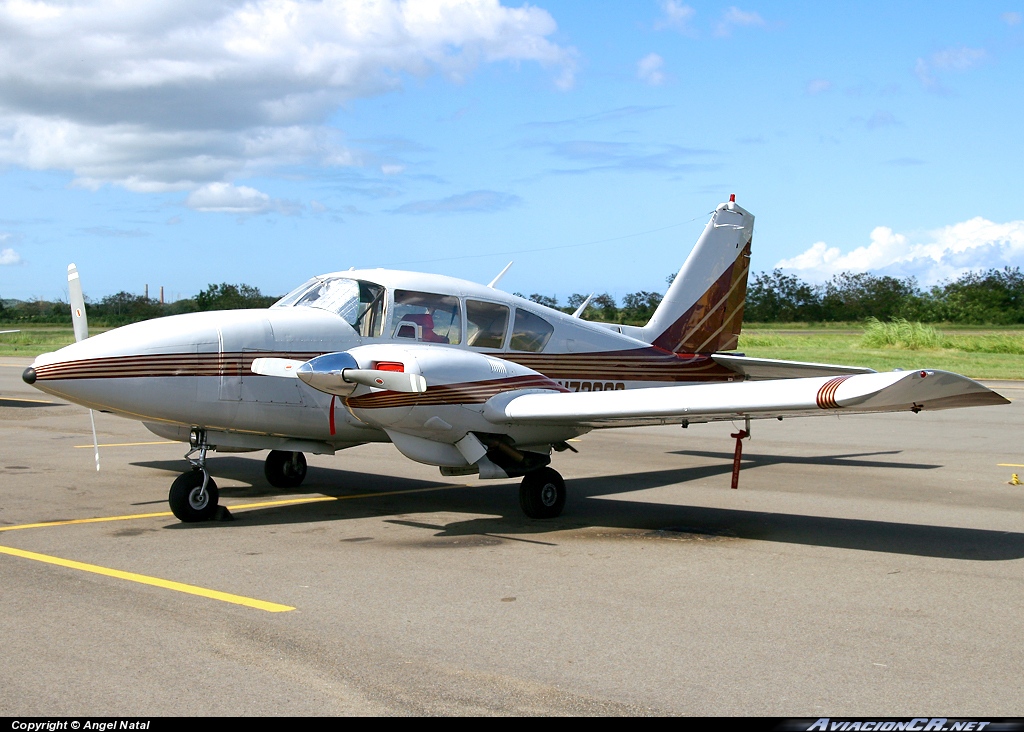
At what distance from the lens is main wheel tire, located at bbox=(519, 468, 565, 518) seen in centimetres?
959

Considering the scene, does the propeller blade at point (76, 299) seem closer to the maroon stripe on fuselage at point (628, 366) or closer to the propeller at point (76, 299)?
the propeller at point (76, 299)

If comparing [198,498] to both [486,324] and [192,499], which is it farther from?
[486,324]

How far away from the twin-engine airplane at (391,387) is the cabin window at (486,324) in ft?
0.06

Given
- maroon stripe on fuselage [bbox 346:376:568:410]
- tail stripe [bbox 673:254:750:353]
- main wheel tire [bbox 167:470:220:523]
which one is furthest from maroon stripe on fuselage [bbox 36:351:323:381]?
tail stripe [bbox 673:254:750:353]

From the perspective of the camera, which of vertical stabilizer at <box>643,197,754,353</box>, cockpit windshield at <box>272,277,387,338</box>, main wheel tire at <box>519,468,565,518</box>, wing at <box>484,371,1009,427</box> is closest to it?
wing at <box>484,371,1009,427</box>

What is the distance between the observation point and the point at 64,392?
27.3ft

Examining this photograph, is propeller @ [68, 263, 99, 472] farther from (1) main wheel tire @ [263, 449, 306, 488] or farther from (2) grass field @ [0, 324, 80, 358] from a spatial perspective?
(2) grass field @ [0, 324, 80, 358]

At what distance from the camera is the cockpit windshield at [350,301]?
31.9ft

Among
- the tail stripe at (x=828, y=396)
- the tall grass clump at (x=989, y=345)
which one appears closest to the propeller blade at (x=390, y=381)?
the tail stripe at (x=828, y=396)

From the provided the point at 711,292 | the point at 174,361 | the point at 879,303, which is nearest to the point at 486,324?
the point at 174,361

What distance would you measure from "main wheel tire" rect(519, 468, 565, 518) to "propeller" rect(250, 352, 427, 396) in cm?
170

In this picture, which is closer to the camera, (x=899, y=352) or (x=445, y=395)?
(x=445, y=395)

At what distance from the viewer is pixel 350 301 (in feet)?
32.2

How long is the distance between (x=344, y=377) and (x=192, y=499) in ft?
6.53
